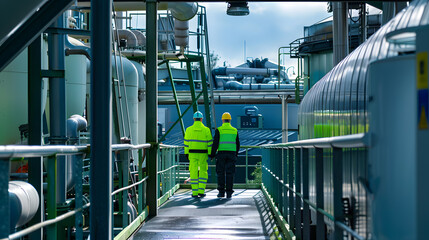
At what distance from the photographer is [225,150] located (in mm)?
12539

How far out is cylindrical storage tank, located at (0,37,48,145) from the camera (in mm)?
8406

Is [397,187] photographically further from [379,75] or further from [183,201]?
[183,201]

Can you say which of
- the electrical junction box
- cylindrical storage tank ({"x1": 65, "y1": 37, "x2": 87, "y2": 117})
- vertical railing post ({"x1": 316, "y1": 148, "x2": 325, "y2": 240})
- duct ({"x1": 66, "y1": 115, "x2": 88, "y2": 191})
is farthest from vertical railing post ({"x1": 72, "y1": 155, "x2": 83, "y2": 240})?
the electrical junction box

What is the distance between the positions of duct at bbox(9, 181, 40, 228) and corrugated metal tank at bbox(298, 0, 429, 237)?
7.18 feet

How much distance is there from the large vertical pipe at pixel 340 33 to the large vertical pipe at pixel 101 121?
10.6 m

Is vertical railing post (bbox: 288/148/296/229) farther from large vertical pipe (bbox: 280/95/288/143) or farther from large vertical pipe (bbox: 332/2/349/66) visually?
large vertical pipe (bbox: 280/95/288/143)

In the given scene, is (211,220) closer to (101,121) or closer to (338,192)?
(101,121)

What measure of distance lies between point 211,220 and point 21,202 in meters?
5.23

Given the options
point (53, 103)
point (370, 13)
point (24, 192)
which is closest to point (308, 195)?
point (24, 192)

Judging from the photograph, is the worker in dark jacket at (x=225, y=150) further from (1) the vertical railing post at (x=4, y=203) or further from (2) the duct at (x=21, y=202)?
(1) the vertical railing post at (x=4, y=203)

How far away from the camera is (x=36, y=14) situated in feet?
18.6

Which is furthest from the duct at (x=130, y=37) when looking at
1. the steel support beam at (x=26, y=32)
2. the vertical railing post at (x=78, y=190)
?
the vertical railing post at (x=78, y=190)

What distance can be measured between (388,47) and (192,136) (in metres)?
8.35

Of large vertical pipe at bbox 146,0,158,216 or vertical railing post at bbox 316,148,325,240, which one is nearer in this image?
vertical railing post at bbox 316,148,325,240
